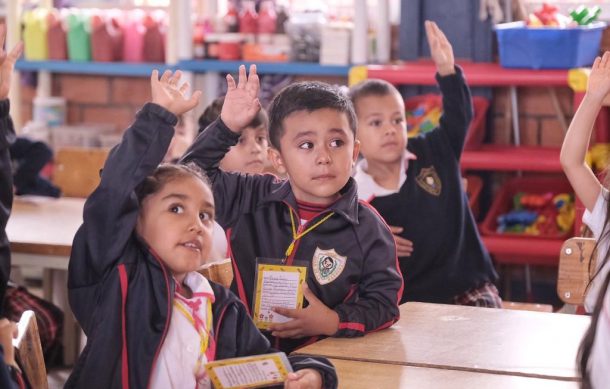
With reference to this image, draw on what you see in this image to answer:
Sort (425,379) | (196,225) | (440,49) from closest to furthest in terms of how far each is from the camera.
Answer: (425,379) < (196,225) < (440,49)

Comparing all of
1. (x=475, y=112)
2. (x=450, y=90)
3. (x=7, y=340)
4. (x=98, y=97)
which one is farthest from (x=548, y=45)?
(x=7, y=340)

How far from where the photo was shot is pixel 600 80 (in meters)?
2.55

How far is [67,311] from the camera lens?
158 inches

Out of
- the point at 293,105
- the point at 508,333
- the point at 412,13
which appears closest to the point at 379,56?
the point at 412,13

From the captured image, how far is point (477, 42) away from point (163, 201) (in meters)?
2.89

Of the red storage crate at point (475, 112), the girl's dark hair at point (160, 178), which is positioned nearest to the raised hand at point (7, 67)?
the girl's dark hair at point (160, 178)

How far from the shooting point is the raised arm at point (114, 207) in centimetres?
194

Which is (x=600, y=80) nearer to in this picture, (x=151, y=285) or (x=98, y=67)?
(x=151, y=285)

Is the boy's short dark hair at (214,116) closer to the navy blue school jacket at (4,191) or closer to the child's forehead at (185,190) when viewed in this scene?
the navy blue school jacket at (4,191)

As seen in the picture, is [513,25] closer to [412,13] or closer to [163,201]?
[412,13]

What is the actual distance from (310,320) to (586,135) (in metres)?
0.83

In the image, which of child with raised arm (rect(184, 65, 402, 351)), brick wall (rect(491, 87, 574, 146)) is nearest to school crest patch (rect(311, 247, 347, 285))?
child with raised arm (rect(184, 65, 402, 351))

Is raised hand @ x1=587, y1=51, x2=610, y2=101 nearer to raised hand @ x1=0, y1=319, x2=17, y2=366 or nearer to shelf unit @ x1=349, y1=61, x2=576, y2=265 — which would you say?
raised hand @ x1=0, y1=319, x2=17, y2=366

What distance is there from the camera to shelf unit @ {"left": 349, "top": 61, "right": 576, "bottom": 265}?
13.9 feet
